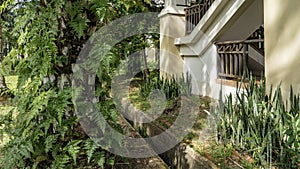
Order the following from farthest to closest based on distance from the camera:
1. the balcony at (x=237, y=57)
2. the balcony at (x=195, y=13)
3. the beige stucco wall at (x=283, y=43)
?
1. the balcony at (x=195, y=13)
2. the balcony at (x=237, y=57)
3. the beige stucco wall at (x=283, y=43)

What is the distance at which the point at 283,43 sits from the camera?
269 centimetres

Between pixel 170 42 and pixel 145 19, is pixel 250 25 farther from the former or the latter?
pixel 145 19

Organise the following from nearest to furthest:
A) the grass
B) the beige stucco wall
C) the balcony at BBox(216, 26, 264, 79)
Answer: the grass < the beige stucco wall < the balcony at BBox(216, 26, 264, 79)

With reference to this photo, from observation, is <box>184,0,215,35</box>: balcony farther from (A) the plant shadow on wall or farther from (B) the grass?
(A) the plant shadow on wall

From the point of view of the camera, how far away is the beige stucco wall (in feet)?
8.40

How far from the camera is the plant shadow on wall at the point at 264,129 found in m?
2.05

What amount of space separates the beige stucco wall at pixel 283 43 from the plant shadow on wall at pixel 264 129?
0.51 ft

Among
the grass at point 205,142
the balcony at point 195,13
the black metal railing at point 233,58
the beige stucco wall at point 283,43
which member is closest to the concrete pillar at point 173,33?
the balcony at point 195,13

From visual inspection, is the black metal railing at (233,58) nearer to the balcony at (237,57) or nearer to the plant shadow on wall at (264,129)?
the balcony at (237,57)

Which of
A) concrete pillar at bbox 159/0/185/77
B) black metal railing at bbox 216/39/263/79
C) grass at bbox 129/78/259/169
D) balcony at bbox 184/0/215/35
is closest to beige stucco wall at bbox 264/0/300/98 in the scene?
grass at bbox 129/78/259/169

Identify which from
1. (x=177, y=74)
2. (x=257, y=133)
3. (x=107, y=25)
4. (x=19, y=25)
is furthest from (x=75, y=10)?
(x=177, y=74)

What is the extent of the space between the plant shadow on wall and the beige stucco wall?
15cm

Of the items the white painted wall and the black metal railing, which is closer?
the black metal railing

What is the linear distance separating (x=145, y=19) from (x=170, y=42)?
172 cm
